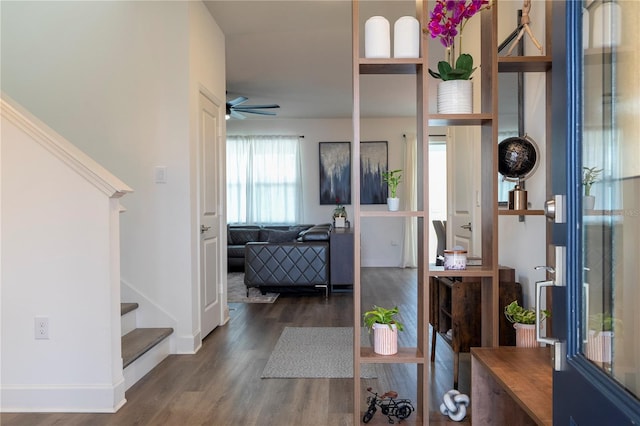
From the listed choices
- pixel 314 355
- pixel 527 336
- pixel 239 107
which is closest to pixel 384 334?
pixel 527 336

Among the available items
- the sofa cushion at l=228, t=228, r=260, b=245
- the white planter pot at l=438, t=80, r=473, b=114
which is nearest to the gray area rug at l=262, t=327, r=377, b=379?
the white planter pot at l=438, t=80, r=473, b=114

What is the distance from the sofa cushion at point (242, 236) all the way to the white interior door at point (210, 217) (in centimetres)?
373

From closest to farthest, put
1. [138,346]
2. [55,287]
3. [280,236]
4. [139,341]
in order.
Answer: [55,287] → [138,346] → [139,341] → [280,236]

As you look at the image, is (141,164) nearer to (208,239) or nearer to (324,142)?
(208,239)

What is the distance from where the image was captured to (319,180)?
8461 millimetres

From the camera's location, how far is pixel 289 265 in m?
5.47

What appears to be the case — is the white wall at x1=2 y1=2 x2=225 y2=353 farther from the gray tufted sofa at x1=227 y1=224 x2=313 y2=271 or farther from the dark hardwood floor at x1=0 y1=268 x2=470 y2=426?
the gray tufted sofa at x1=227 y1=224 x2=313 y2=271

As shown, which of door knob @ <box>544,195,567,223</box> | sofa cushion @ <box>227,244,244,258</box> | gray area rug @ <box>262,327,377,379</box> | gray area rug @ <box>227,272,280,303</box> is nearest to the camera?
door knob @ <box>544,195,567,223</box>

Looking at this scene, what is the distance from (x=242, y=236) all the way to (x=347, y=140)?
262 centimetres

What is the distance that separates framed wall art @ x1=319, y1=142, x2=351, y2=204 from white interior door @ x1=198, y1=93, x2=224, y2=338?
4362mm

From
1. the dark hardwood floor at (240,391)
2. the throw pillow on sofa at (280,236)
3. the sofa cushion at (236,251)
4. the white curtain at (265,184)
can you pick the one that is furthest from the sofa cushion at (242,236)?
the dark hardwood floor at (240,391)

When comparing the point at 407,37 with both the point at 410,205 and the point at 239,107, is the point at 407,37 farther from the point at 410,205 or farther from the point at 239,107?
the point at 410,205

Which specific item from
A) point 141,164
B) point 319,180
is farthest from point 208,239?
point 319,180

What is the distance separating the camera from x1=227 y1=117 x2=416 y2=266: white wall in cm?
834
